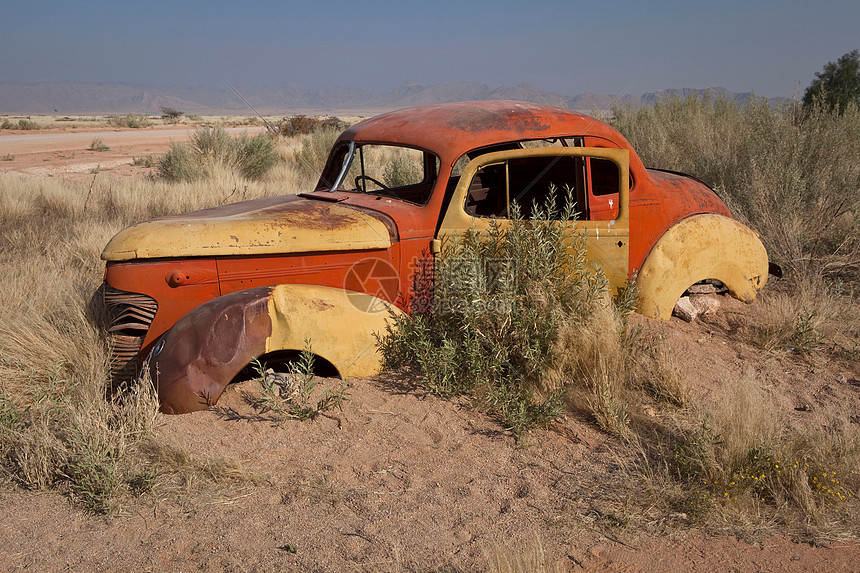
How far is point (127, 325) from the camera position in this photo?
152 inches

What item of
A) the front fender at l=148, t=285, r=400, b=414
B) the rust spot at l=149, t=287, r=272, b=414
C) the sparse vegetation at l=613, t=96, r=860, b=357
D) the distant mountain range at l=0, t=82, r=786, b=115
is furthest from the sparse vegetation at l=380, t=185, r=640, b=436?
the distant mountain range at l=0, t=82, r=786, b=115

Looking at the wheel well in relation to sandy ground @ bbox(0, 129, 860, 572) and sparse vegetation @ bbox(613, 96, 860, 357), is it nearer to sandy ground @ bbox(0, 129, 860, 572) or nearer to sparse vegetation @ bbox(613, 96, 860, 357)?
sandy ground @ bbox(0, 129, 860, 572)

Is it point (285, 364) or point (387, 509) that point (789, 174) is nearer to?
point (285, 364)

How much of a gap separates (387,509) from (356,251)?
1.70 meters

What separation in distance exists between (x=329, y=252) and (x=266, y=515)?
1697mm

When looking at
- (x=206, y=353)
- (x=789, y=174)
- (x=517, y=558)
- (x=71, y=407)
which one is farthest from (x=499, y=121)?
(x=789, y=174)

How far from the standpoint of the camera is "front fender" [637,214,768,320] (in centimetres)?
459

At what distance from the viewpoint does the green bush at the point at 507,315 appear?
3885mm

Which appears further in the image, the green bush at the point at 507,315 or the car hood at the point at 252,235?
the green bush at the point at 507,315

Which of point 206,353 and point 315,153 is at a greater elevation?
point 315,153

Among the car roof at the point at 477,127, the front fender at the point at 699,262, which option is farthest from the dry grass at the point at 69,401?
the front fender at the point at 699,262

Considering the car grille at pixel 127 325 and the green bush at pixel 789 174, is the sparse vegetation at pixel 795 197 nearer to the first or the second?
the green bush at pixel 789 174

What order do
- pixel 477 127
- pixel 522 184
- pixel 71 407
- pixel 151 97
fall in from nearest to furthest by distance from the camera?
1. pixel 71 407
2. pixel 477 127
3. pixel 522 184
4. pixel 151 97

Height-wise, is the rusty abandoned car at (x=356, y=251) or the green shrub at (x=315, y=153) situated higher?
the green shrub at (x=315, y=153)
